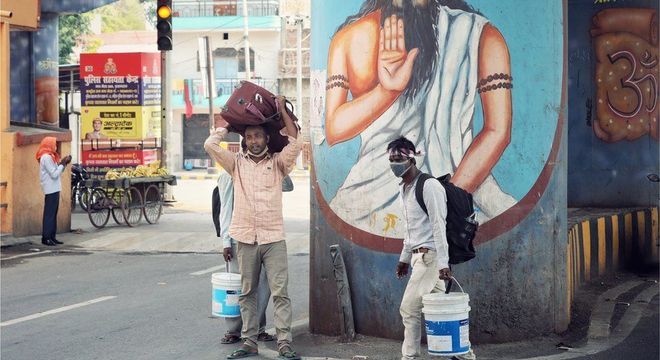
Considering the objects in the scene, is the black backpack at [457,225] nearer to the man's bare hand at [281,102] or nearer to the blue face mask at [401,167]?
the blue face mask at [401,167]

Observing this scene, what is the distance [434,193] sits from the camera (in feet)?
26.0

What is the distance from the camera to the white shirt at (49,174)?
58.2ft

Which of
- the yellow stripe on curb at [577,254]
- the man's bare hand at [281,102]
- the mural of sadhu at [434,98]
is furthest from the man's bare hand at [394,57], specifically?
the yellow stripe on curb at [577,254]

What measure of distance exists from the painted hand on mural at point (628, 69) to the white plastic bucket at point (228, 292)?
781 cm

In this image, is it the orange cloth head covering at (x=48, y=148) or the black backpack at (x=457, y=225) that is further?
the orange cloth head covering at (x=48, y=148)

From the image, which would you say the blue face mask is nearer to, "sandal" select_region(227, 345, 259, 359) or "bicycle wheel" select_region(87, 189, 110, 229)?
"sandal" select_region(227, 345, 259, 359)

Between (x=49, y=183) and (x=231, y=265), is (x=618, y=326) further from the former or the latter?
(x=49, y=183)

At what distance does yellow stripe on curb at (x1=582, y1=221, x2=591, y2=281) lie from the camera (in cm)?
1302

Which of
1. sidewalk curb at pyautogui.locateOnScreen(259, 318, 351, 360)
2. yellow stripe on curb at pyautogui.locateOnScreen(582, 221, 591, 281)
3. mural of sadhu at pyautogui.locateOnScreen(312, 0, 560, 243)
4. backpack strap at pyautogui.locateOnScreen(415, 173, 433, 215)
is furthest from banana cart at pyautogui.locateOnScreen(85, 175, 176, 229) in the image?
backpack strap at pyautogui.locateOnScreen(415, 173, 433, 215)

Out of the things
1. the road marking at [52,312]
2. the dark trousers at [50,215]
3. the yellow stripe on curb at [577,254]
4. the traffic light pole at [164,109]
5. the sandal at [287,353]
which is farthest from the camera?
the traffic light pole at [164,109]

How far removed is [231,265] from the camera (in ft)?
32.6

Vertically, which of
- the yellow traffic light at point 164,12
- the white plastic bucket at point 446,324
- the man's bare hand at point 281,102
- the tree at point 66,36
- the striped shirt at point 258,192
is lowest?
the white plastic bucket at point 446,324

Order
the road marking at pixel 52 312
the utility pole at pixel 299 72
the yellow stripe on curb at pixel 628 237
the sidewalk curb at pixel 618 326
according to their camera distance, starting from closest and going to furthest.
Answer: the sidewalk curb at pixel 618 326 < the road marking at pixel 52 312 < the yellow stripe on curb at pixel 628 237 < the utility pole at pixel 299 72

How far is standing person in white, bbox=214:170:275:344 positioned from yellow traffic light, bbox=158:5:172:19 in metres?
13.1
